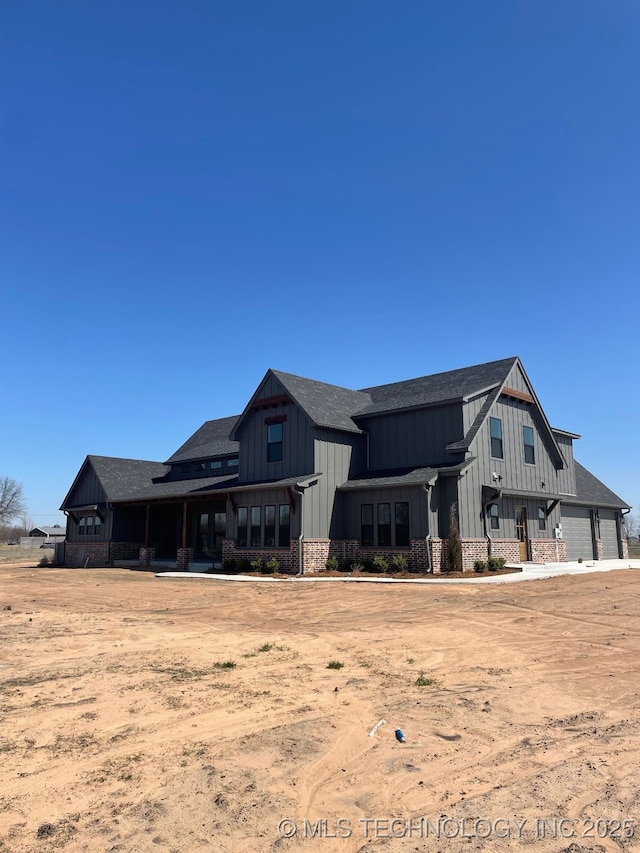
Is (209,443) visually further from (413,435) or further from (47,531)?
(47,531)

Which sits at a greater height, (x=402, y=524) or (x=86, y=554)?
(x=402, y=524)

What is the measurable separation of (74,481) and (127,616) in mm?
27846

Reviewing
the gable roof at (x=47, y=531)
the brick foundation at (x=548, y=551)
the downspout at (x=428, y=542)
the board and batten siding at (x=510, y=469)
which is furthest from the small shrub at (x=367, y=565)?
the gable roof at (x=47, y=531)

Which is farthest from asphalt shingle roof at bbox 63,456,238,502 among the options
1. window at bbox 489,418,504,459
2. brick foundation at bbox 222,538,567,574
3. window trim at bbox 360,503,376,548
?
window at bbox 489,418,504,459

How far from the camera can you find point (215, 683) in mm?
7582

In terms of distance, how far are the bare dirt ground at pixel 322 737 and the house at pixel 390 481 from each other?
12505 millimetres

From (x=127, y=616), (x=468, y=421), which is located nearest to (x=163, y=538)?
(x=468, y=421)

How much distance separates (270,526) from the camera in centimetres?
2661

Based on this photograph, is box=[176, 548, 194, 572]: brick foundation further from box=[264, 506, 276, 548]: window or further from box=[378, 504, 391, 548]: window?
box=[378, 504, 391, 548]: window

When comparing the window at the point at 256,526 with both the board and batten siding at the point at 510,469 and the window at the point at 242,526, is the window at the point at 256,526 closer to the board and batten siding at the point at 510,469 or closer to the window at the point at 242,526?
the window at the point at 242,526

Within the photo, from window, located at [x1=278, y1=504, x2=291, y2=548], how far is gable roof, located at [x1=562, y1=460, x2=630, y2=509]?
51.1 ft

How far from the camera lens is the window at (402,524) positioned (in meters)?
24.2

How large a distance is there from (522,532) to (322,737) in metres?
23.8

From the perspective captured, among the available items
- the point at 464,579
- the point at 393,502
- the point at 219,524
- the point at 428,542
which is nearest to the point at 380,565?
the point at 428,542
